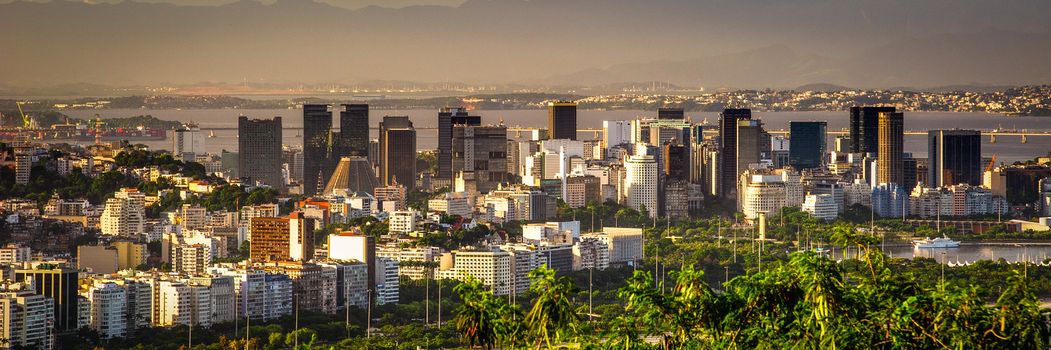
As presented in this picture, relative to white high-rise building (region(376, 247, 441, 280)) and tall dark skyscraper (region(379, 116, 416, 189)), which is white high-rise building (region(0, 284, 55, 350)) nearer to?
white high-rise building (region(376, 247, 441, 280))

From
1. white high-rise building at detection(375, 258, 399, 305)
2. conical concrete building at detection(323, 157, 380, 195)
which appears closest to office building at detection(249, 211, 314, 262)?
white high-rise building at detection(375, 258, 399, 305)

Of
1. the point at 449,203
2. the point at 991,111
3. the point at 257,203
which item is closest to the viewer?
the point at 257,203

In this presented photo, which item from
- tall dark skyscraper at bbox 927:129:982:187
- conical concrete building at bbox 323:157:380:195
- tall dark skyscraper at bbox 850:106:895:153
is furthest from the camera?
tall dark skyscraper at bbox 850:106:895:153

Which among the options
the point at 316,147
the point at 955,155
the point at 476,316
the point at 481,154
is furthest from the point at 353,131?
the point at 476,316

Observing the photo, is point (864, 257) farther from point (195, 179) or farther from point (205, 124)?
point (205, 124)

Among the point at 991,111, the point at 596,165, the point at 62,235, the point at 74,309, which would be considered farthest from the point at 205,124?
the point at 74,309
